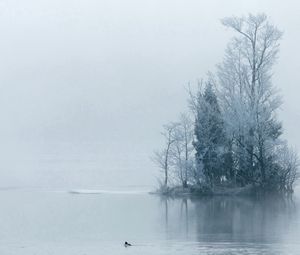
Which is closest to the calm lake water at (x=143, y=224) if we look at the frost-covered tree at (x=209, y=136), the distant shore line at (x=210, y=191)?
the distant shore line at (x=210, y=191)

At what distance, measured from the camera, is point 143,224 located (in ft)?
117

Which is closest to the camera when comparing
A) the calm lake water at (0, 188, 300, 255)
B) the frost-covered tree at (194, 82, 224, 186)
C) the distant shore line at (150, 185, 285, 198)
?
the calm lake water at (0, 188, 300, 255)

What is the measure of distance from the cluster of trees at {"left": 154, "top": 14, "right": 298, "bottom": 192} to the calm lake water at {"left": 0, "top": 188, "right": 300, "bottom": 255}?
2651 mm

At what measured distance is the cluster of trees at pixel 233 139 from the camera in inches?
1905

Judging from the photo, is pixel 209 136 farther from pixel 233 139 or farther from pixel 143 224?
pixel 143 224

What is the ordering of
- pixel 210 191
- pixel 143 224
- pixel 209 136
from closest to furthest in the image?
pixel 143 224 < pixel 210 191 < pixel 209 136

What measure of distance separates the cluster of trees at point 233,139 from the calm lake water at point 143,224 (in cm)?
265

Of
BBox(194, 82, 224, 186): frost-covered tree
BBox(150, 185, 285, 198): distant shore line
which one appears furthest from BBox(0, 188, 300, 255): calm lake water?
BBox(194, 82, 224, 186): frost-covered tree

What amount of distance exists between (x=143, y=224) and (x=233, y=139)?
1471cm

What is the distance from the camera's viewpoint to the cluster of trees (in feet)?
159

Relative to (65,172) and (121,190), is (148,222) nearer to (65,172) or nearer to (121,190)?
(121,190)

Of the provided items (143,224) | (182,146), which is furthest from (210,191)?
(143,224)

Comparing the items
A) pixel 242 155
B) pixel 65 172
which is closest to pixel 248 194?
pixel 242 155

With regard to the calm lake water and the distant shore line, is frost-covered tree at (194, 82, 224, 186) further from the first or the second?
the calm lake water
